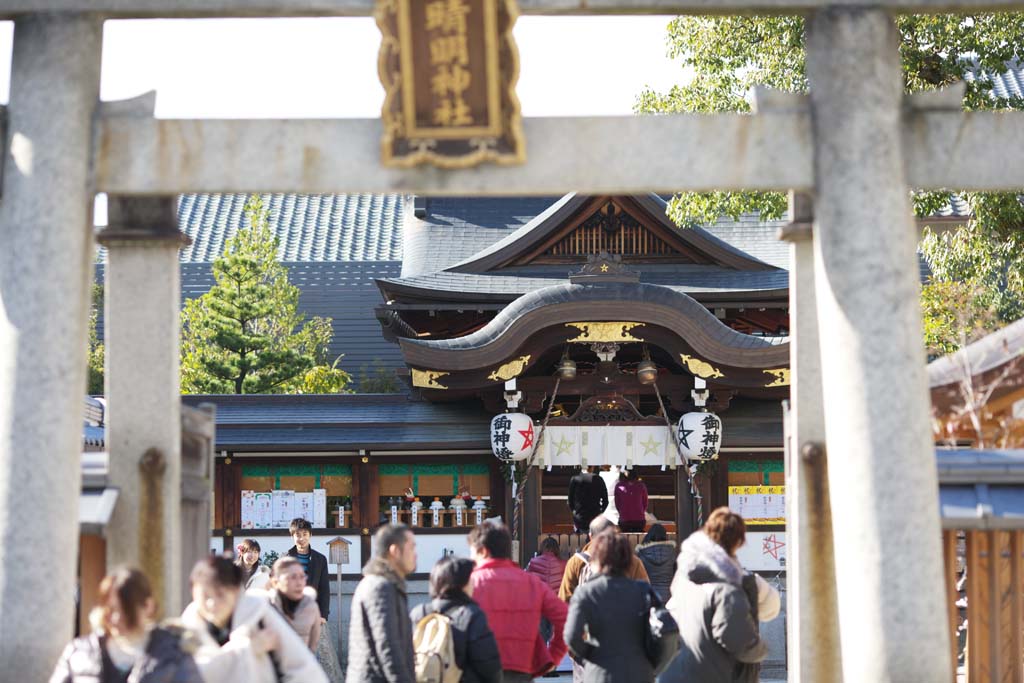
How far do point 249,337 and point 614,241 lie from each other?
267 inches

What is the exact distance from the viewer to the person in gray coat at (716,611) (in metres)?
7.50

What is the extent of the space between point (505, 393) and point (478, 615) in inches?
452

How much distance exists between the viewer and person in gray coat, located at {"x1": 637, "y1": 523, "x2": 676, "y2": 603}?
1280 centimetres

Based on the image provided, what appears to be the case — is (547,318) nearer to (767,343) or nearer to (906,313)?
(767,343)

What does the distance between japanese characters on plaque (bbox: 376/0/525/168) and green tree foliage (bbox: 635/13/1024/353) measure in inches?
375

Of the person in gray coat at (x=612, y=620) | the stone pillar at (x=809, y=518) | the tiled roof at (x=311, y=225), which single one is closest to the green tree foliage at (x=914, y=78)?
the stone pillar at (x=809, y=518)

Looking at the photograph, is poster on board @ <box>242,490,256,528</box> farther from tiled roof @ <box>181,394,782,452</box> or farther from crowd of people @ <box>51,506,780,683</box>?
crowd of people @ <box>51,506,780,683</box>

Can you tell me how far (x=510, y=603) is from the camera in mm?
8375

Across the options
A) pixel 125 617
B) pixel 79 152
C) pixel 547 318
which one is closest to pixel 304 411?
pixel 547 318

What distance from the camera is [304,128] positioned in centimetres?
783

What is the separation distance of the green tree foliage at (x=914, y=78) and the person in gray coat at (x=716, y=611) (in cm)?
945

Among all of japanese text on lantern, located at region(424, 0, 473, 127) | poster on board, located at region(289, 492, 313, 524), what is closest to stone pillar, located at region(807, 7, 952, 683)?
japanese text on lantern, located at region(424, 0, 473, 127)

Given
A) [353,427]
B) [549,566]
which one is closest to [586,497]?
[353,427]

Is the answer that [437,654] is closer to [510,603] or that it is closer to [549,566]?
[510,603]
